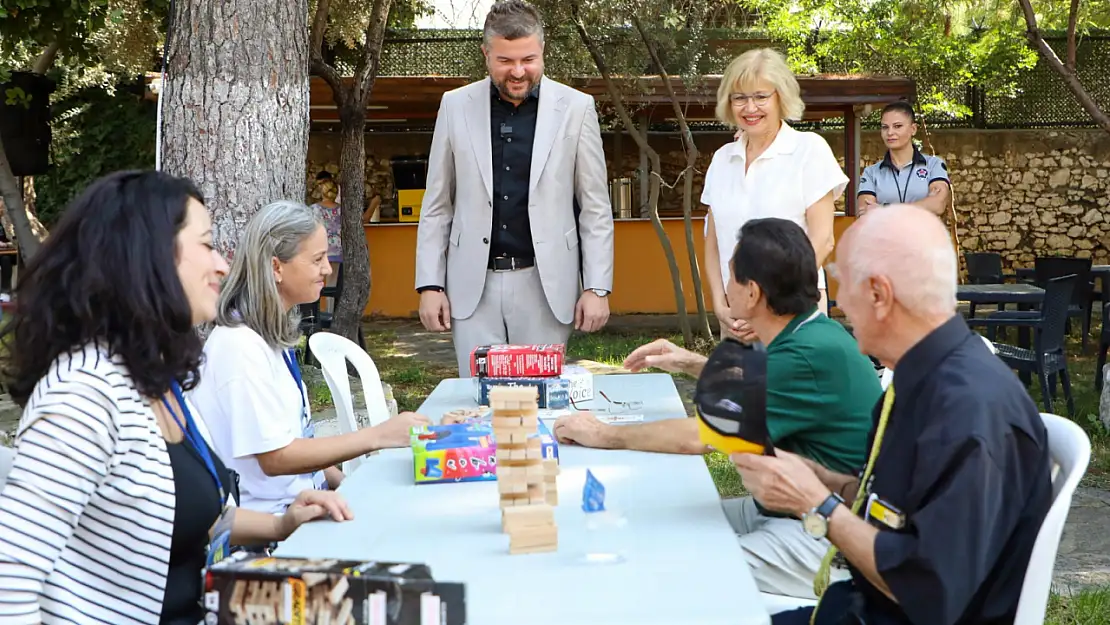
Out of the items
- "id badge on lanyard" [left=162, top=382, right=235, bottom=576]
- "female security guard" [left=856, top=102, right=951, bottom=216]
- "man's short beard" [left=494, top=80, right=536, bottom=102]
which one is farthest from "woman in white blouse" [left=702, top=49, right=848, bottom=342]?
"female security guard" [left=856, top=102, right=951, bottom=216]

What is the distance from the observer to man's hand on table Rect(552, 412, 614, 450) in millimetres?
2705

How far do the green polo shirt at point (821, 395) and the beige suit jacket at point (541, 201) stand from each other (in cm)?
175

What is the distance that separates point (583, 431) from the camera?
273 cm

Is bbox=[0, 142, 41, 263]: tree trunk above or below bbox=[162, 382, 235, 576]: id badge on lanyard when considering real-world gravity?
above

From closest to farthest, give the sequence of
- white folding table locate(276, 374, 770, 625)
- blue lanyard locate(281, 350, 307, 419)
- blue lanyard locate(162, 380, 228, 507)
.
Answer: white folding table locate(276, 374, 770, 625), blue lanyard locate(162, 380, 228, 507), blue lanyard locate(281, 350, 307, 419)

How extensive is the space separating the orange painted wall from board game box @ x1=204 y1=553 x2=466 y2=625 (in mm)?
12252

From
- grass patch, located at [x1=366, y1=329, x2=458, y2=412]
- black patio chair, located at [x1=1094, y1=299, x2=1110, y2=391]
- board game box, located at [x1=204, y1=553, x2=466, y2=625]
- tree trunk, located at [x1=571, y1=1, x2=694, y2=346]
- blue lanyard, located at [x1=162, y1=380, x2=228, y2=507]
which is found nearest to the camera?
board game box, located at [x1=204, y1=553, x2=466, y2=625]

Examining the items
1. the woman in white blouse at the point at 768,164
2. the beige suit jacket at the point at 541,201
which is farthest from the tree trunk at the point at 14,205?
the woman in white blouse at the point at 768,164

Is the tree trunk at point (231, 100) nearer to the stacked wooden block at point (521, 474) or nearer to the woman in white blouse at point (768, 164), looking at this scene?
the woman in white blouse at point (768, 164)

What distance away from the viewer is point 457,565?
1.82 m

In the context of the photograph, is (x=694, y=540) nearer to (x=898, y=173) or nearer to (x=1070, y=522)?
(x=1070, y=522)

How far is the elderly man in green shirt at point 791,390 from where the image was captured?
2486 millimetres

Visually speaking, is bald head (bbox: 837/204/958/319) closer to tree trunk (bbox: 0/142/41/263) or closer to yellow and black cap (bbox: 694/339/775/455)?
yellow and black cap (bbox: 694/339/775/455)

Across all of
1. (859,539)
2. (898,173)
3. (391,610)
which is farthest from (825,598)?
(898,173)
